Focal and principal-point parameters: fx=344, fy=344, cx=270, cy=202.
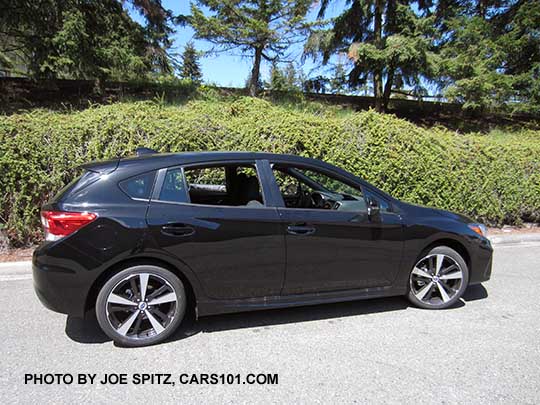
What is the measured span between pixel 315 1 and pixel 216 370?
13.1 metres

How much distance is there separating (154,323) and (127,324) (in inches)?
8.3

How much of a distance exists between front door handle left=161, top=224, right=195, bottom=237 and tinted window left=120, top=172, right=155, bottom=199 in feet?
1.04

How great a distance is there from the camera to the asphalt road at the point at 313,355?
2.30 meters

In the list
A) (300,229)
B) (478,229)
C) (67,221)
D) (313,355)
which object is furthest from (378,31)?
(67,221)

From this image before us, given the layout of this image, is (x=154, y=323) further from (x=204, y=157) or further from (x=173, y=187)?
(x=204, y=157)

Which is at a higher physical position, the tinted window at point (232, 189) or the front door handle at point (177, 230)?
the tinted window at point (232, 189)

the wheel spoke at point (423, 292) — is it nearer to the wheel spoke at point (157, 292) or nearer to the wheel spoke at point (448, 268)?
the wheel spoke at point (448, 268)

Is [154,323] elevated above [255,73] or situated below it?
below

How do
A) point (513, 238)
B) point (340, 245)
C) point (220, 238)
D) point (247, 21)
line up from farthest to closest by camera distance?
point (247, 21)
point (513, 238)
point (340, 245)
point (220, 238)

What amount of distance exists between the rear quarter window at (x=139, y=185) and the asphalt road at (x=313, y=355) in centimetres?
127

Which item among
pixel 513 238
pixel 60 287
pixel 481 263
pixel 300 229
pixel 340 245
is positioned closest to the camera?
pixel 60 287

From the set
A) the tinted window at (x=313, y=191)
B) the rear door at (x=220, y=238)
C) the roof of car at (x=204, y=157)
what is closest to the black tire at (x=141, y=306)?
the rear door at (x=220, y=238)

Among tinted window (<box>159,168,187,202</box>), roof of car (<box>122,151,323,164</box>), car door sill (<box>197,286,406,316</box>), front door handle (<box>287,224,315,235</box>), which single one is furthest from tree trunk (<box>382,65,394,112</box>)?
tinted window (<box>159,168,187,202</box>)

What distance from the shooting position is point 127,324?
2.81 m
